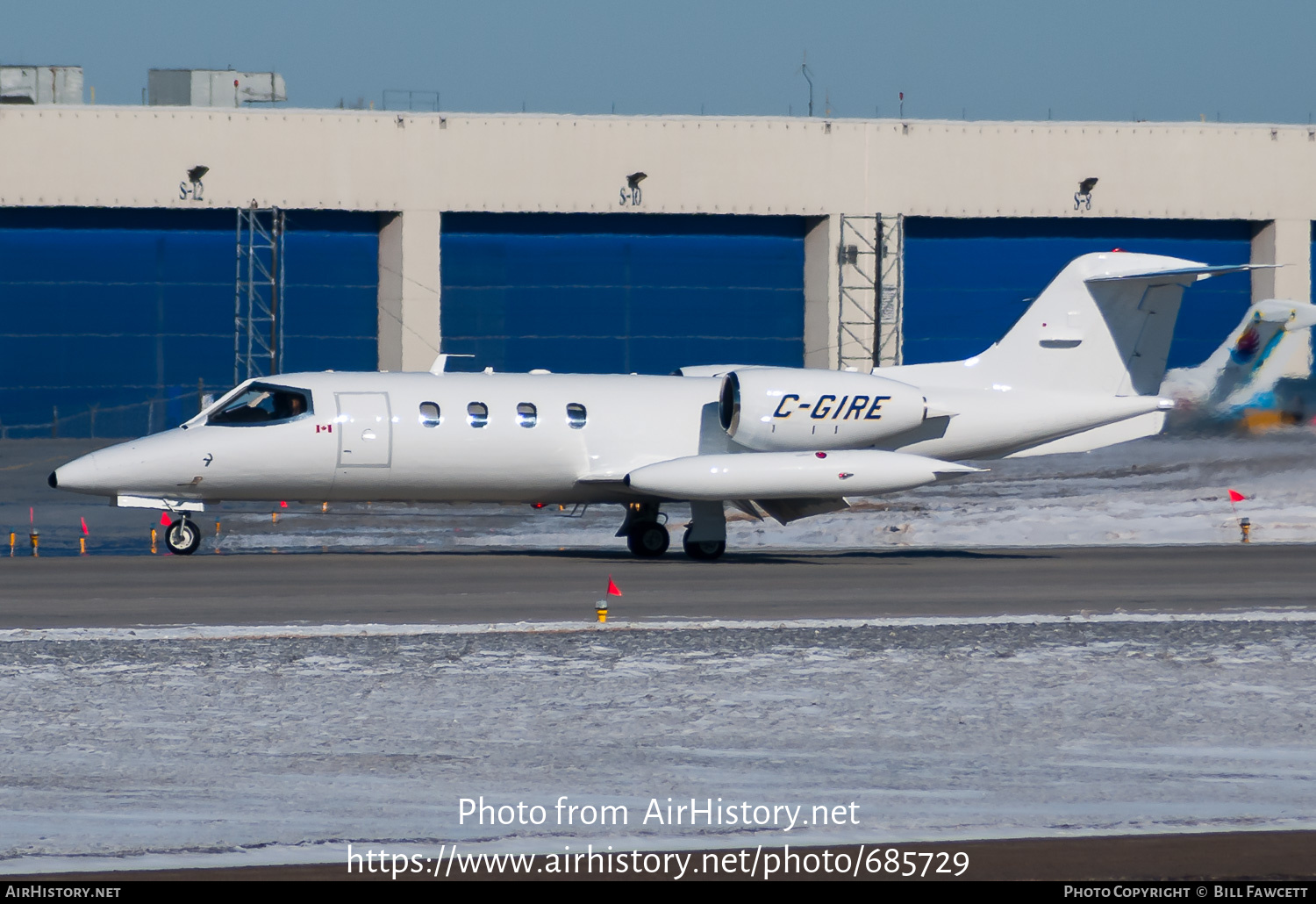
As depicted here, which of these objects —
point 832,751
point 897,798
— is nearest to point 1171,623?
point 832,751

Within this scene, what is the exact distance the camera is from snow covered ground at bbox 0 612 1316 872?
8.80 meters

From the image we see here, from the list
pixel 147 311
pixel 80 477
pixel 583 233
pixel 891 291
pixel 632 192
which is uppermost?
pixel 632 192

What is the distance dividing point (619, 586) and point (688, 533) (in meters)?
4.49

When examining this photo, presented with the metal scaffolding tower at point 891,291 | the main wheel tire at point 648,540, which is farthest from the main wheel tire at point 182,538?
the metal scaffolding tower at point 891,291

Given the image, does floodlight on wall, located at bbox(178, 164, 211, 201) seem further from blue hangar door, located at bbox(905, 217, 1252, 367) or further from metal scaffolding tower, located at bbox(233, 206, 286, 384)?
blue hangar door, located at bbox(905, 217, 1252, 367)

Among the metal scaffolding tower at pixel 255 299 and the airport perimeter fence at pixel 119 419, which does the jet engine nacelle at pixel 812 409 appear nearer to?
the metal scaffolding tower at pixel 255 299

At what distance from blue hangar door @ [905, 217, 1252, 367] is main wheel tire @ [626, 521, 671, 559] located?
30940 mm

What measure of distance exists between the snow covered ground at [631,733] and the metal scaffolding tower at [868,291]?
36077 mm

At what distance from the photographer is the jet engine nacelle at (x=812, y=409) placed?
79.2 feet

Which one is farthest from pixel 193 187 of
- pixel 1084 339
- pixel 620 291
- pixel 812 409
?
pixel 1084 339

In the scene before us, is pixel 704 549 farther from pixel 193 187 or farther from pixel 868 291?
pixel 193 187

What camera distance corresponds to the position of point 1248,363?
3269cm

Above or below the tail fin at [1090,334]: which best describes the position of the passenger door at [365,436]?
below
